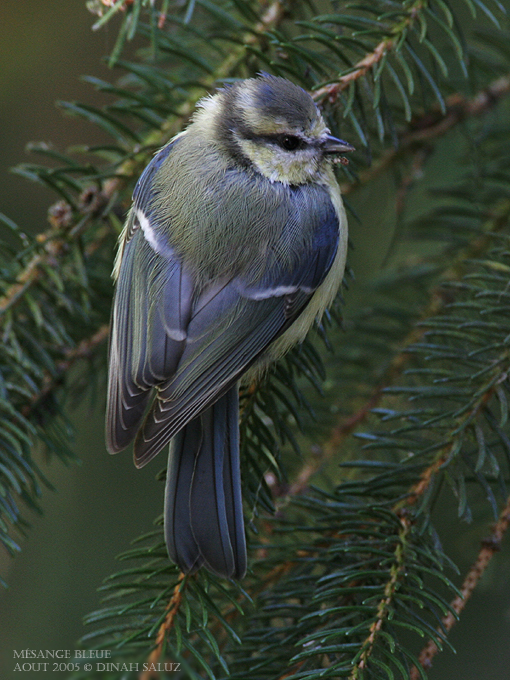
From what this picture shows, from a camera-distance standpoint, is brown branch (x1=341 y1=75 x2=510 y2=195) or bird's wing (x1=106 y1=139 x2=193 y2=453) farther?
brown branch (x1=341 y1=75 x2=510 y2=195)

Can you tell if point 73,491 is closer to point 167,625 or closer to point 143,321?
point 143,321

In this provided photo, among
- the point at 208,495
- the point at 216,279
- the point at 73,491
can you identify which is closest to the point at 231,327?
the point at 216,279

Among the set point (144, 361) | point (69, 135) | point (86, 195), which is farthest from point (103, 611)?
point (69, 135)

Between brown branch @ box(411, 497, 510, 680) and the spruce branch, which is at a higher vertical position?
the spruce branch

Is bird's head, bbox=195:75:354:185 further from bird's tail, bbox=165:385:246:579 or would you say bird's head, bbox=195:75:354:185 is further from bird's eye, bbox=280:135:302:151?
bird's tail, bbox=165:385:246:579

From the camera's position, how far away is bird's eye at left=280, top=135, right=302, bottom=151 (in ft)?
3.45

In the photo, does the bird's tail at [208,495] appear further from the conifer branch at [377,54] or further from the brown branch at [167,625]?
the conifer branch at [377,54]

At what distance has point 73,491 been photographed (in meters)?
1.20

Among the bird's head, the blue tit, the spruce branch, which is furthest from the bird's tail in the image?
the bird's head

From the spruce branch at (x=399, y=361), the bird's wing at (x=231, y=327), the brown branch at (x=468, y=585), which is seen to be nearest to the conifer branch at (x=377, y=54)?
the bird's wing at (x=231, y=327)

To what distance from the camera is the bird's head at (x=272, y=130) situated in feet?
3.25

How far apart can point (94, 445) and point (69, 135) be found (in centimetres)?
68

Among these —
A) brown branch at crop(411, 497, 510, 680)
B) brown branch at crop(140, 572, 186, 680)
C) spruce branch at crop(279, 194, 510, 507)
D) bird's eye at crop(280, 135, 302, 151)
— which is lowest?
brown branch at crop(411, 497, 510, 680)

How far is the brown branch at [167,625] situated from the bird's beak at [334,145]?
0.62 metres
